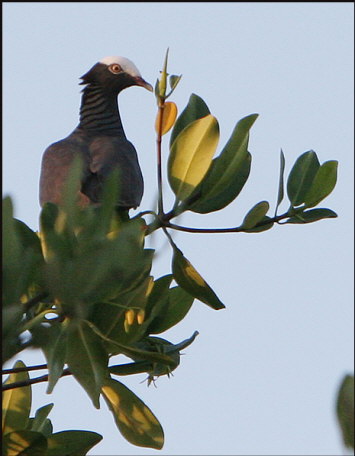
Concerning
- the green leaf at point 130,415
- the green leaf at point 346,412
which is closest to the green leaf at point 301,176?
the green leaf at point 130,415

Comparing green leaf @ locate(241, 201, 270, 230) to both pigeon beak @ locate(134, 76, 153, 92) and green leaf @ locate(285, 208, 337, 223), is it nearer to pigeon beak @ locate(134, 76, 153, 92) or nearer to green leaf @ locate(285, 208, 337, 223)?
green leaf @ locate(285, 208, 337, 223)

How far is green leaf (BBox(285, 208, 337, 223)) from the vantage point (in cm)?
267

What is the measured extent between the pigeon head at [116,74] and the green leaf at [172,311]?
3915 mm

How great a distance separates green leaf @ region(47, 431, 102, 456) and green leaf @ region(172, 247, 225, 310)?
0.49 metres

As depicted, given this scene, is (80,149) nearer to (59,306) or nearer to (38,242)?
(38,242)

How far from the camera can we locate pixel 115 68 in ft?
22.0

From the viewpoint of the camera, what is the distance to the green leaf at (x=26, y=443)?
220 cm

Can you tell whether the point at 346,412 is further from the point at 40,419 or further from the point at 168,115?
the point at 40,419

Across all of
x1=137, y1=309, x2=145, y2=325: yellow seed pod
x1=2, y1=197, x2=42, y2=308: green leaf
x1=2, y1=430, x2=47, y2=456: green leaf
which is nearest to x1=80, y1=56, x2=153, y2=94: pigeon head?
x1=137, y1=309, x2=145, y2=325: yellow seed pod

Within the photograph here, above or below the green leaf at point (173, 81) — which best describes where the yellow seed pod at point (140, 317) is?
below

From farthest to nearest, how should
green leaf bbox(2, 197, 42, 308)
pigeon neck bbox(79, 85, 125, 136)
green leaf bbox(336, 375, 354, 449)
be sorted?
pigeon neck bbox(79, 85, 125, 136), green leaf bbox(2, 197, 42, 308), green leaf bbox(336, 375, 354, 449)

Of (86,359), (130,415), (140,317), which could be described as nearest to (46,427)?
(130,415)

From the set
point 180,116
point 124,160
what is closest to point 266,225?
point 180,116

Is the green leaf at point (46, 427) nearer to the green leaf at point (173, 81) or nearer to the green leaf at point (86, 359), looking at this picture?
the green leaf at point (86, 359)
